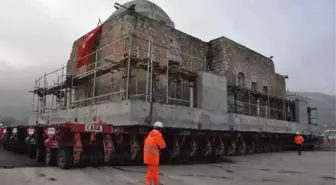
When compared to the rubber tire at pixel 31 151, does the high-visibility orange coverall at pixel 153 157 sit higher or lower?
higher

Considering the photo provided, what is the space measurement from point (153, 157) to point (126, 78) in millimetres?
7332

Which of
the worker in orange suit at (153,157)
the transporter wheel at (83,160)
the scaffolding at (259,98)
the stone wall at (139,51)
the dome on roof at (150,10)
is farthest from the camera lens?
the scaffolding at (259,98)

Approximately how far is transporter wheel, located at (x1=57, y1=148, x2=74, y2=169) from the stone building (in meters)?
3.11

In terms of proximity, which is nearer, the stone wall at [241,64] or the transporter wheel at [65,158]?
the transporter wheel at [65,158]

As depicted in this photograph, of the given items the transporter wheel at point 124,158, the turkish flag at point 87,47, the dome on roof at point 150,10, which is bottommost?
the transporter wheel at point 124,158

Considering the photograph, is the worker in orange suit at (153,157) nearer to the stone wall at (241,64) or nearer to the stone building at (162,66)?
the stone building at (162,66)

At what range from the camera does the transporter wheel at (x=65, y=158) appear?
9344mm

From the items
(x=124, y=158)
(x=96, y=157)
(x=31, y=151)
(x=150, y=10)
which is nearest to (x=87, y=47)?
(x=150, y=10)

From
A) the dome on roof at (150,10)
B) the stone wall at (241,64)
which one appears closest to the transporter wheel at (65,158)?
the dome on roof at (150,10)

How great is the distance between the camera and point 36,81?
19969mm

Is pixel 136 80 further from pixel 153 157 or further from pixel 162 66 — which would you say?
pixel 153 157

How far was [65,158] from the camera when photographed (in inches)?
368

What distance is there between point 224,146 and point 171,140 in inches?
160

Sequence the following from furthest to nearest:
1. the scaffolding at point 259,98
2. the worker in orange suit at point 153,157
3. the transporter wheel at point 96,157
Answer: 1. the scaffolding at point 259,98
2. the transporter wheel at point 96,157
3. the worker in orange suit at point 153,157
